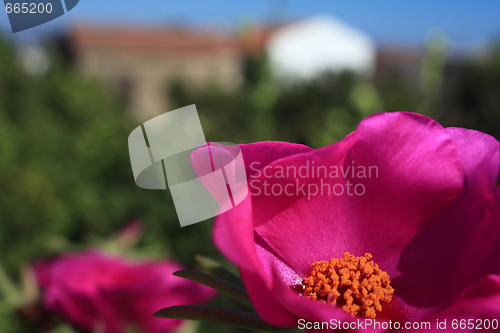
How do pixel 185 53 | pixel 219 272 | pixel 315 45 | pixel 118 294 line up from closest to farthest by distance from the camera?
pixel 219 272 → pixel 118 294 → pixel 185 53 → pixel 315 45

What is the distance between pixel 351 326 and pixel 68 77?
6.49m

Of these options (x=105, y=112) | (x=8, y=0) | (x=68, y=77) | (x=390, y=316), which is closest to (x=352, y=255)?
(x=390, y=316)

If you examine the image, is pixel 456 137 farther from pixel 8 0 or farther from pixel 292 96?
pixel 292 96

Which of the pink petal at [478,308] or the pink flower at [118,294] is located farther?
the pink flower at [118,294]

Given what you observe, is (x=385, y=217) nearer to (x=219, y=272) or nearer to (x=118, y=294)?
(x=219, y=272)

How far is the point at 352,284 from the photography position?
0.40 meters

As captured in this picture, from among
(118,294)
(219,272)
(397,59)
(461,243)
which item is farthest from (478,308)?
(397,59)

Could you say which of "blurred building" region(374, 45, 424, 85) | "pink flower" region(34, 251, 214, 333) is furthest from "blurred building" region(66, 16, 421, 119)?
"pink flower" region(34, 251, 214, 333)

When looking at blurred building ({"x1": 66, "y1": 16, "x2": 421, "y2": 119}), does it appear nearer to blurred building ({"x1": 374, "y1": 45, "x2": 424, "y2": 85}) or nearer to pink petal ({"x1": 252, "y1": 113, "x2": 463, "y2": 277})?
blurred building ({"x1": 374, "y1": 45, "x2": 424, "y2": 85})

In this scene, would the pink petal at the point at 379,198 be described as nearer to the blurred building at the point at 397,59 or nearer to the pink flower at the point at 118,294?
the pink flower at the point at 118,294

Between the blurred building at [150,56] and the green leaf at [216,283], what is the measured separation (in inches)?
640

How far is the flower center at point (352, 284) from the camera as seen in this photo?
1.28 feet

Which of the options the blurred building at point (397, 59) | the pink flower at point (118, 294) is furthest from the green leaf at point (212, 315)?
the blurred building at point (397, 59)

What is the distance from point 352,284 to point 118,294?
1.46 feet
